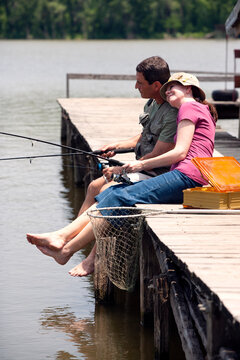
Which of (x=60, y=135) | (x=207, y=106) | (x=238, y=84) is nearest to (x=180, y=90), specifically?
(x=207, y=106)

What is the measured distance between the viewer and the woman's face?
5.98 meters

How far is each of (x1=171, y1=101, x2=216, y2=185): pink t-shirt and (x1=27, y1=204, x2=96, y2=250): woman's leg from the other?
0.65 metres

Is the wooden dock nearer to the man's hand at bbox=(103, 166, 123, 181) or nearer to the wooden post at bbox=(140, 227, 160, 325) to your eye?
the wooden post at bbox=(140, 227, 160, 325)

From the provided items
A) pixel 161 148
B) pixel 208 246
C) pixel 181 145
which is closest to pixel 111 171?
pixel 161 148

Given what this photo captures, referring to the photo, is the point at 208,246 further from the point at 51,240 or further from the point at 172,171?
the point at 51,240

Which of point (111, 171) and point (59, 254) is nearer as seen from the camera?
point (59, 254)

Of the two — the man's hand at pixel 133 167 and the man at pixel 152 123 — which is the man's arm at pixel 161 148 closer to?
the man at pixel 152 123

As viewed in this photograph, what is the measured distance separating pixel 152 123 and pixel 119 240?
3.01ft

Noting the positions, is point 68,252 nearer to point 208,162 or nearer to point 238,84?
point 208,162

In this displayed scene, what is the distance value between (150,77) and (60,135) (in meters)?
11.5

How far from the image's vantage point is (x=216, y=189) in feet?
18.6

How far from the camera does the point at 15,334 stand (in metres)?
6.05

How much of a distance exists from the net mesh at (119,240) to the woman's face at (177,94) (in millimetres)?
763

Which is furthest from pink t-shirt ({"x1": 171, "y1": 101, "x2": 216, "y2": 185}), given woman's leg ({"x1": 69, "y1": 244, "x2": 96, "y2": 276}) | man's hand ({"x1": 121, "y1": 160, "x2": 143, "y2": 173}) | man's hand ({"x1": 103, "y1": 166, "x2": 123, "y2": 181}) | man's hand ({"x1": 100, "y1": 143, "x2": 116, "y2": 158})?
man's hand ({"x1": 100, "y1": 143, "x2": 116, "y2": 158})
